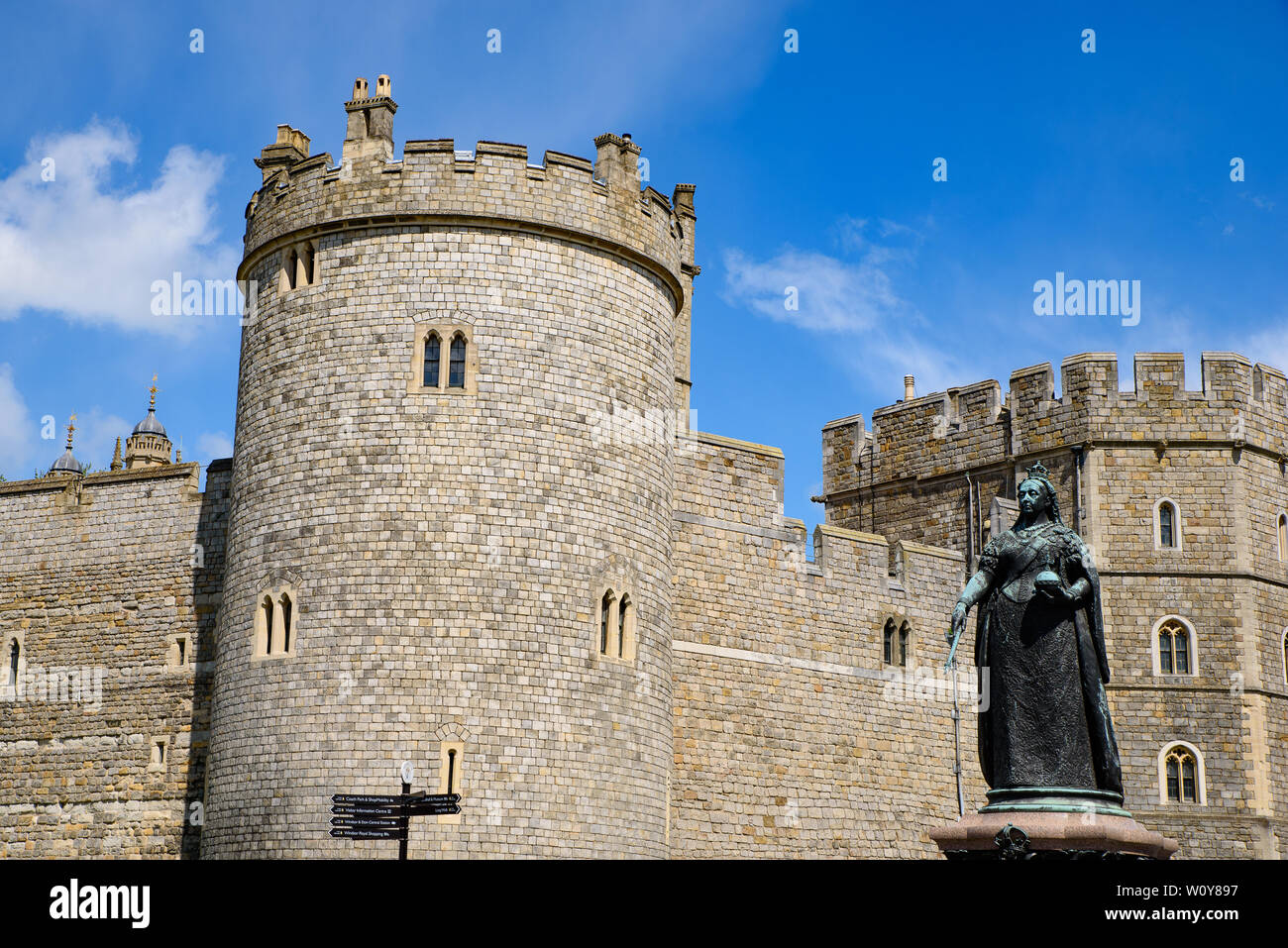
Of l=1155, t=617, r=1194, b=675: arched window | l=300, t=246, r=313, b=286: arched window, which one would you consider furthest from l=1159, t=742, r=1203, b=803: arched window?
l=300, t=246, r=313, b=286: arched window

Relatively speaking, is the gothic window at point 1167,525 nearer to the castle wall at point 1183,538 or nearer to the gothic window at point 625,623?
the castle wall at point 1183,538

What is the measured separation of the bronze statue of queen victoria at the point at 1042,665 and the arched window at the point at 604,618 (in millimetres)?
9192

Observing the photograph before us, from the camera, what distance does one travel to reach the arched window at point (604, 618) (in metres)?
20.2

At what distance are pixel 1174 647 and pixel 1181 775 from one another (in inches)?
82.6

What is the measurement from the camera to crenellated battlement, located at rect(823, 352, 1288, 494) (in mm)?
26703

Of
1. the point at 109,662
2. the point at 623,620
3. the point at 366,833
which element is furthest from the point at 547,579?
the point at 109,662

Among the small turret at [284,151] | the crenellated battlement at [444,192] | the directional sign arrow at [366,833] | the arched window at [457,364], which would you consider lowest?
the directional sign arrow at [366,833]

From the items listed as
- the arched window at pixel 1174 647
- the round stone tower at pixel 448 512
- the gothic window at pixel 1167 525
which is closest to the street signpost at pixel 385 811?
the round stone tower at pixel 448 512

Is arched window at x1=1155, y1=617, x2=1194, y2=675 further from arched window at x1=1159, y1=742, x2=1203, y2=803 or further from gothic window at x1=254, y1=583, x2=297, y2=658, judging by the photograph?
gothic window at x1=254, y1=583, x2=297, y2=658

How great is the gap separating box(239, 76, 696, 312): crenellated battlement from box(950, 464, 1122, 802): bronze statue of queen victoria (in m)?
10.9

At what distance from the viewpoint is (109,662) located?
23.4 metres
